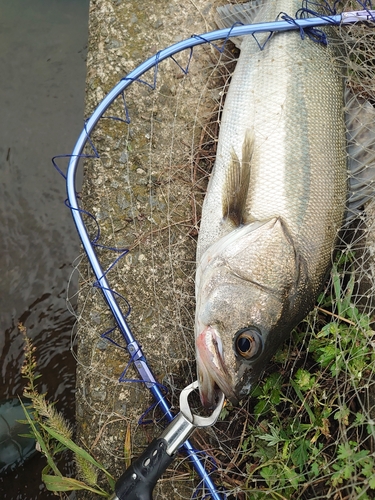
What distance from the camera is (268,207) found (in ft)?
8.30

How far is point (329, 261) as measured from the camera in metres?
2.65

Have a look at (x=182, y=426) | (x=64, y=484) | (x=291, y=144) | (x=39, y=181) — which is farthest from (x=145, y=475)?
(x=39, y=181)

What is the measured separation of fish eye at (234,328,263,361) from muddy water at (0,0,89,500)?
1.75 meters

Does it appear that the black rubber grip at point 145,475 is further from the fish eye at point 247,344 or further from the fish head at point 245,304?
the fish eye at point 247,344

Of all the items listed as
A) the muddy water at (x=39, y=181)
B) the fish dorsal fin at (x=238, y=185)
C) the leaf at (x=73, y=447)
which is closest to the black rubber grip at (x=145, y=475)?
the leaf at (x=73, y=447)

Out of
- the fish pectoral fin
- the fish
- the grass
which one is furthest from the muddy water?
the fish pectoral fin

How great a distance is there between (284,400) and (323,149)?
1.56 meters

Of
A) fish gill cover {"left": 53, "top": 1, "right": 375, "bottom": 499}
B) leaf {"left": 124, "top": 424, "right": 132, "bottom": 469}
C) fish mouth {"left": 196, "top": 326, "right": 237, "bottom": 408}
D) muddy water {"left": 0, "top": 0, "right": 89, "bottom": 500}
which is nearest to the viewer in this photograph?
fish mouth {"left": 196, "top": 326, "right": 237, "bottom": 408}

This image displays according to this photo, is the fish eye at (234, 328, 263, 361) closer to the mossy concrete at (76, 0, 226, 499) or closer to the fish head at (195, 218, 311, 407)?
the fish head at (195, 218, 311, 407)

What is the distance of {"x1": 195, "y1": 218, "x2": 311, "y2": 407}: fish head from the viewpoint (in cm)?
235

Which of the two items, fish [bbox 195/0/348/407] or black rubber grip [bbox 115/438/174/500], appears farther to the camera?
fish [bbox 195/0/348/407]

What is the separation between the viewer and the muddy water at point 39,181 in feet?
11.6

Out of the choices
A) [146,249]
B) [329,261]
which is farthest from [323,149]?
[146,249]

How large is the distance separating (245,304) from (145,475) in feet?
3.25
